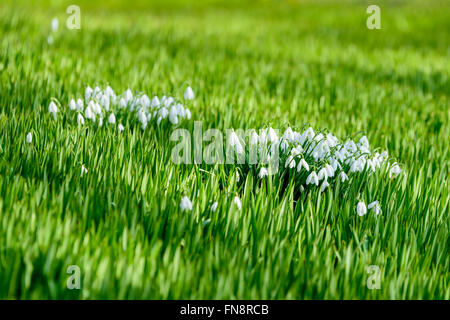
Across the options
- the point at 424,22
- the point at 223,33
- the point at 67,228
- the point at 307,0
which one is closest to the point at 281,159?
the point at 67,228

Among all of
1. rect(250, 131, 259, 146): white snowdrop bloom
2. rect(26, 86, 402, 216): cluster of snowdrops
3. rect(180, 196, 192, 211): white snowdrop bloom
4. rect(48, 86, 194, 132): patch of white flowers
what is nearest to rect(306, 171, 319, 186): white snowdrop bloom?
rect(26, 86, 402, 216): cluster of snowdrops

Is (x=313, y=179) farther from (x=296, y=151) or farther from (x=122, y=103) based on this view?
(x=122, y=103)

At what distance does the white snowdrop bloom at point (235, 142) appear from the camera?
107 inches

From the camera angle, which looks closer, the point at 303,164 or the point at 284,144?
the point at 303,164

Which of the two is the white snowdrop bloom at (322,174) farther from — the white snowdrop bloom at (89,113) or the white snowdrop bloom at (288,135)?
the white snowdrop bloom at (89,113)

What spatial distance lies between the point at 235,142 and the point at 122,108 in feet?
3.61

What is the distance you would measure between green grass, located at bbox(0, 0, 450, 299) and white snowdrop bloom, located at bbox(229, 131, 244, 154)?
0.17 m

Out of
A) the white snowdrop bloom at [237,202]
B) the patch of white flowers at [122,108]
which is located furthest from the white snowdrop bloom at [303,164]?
the patch of white flowers at [122,108]

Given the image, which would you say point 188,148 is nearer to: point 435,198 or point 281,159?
point 281,159

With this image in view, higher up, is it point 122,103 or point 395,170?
point 122,103

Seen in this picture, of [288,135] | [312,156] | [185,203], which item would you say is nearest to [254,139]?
[288,135]

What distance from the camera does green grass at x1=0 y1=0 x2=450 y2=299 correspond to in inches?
75.8

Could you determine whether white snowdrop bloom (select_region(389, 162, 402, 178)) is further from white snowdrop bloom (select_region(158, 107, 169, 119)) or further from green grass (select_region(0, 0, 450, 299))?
white snowdrop bloom (select_region(158, 107, 169, 119))

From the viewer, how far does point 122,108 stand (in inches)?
139
